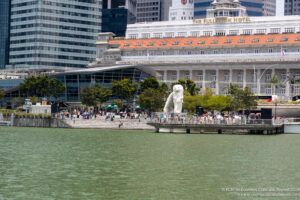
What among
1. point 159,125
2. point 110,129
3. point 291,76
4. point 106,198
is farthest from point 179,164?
point 291,76

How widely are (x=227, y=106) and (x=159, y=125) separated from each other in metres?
41.7

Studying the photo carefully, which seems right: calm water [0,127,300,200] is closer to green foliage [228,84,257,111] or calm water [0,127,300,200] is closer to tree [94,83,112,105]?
green foliage [228,84,257,111]

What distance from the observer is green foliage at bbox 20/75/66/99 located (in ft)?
566

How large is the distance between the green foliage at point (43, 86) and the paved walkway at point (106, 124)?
144ft

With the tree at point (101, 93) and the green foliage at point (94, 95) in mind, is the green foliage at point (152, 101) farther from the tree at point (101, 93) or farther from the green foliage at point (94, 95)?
the green foliage at point (94, 95)

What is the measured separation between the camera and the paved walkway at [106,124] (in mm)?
125938

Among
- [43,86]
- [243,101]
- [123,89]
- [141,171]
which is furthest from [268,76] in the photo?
[141,171]

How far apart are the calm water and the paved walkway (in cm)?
4852

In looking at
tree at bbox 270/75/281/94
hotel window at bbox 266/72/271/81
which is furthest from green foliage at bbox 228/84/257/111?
hotel window at bbox 266/72/271/81

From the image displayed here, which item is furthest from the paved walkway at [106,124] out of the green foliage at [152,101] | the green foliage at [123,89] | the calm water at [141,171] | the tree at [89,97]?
the calm water at [141,171]

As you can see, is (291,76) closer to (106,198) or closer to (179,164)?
(179,164)

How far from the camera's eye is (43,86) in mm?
173125

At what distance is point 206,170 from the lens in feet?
176

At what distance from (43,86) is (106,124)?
165ft
